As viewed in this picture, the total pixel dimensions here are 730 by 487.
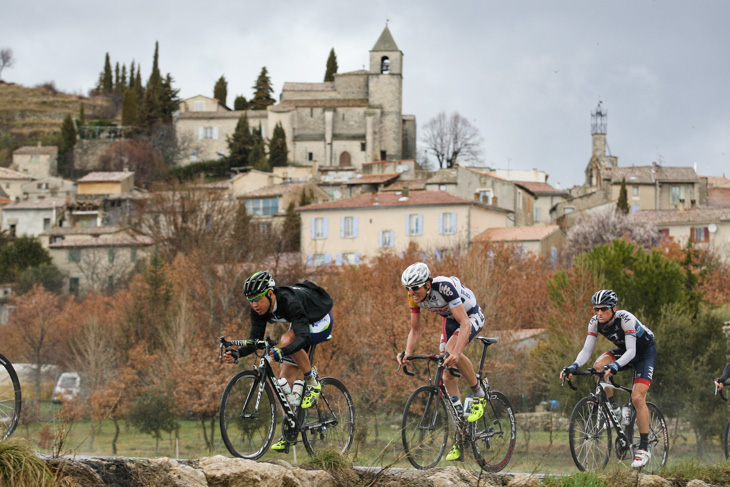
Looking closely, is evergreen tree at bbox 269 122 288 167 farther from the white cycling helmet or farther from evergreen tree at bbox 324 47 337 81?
the white cycling helmet

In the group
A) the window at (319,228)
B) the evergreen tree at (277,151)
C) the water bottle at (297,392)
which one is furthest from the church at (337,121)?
the water bottle at (297,392)

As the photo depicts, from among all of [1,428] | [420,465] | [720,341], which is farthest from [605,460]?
[720,341]

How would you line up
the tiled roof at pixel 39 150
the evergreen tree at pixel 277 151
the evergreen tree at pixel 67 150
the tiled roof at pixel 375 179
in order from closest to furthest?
the tiled roof at pixel 375 179 < the evergreen tree at pixel 277 151 < the evergreen tree at pixel 67 150 < the tiled roof at pixel 39 150

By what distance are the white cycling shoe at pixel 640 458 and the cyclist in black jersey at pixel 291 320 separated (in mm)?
3343

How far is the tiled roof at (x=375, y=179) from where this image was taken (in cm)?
9788

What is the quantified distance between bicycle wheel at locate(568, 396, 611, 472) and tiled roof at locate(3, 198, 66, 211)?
314 feet

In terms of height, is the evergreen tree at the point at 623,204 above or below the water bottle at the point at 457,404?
above

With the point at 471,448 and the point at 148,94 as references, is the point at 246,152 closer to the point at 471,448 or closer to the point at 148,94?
the point at 148,94

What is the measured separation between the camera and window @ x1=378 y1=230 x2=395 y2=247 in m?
74.1

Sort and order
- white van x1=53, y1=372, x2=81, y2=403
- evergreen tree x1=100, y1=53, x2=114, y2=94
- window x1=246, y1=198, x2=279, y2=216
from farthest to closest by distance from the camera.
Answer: evergreen tree x1=100, y1=53, x2=114, y2=94
window x1=246, y1=198, x2=279, y2=216
white van x1=53, y1=372, x2=81, y2=403

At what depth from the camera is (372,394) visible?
33.1 metres

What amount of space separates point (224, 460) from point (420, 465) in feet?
6.47

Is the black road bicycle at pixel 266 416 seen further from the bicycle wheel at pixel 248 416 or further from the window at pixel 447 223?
the window at pixel 447 223

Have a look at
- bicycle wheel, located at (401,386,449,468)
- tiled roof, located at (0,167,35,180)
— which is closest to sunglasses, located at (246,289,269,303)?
bicycle wheel, located at (401,386,449,468)
